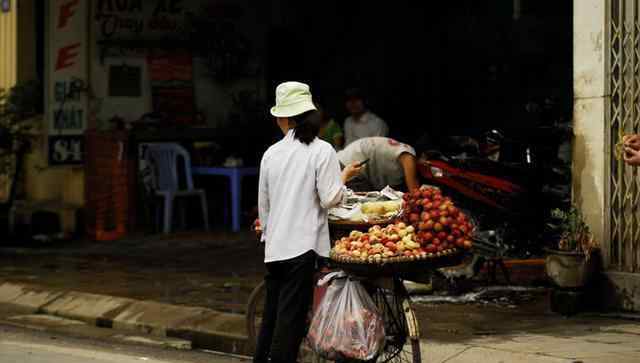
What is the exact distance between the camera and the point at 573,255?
988 centimetres

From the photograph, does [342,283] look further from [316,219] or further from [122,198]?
[122,198]

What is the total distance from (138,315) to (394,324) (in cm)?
371

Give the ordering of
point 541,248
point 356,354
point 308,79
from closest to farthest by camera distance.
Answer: point 356,354, point 541,248, point 308,79

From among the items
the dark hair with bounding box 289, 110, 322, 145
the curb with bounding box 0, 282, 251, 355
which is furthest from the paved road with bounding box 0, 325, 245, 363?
the dark hair with bounding box 289, 110, 322, 145

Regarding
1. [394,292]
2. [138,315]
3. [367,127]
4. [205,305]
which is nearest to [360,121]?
[367,127]

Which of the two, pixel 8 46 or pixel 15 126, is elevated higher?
pixel 8 46

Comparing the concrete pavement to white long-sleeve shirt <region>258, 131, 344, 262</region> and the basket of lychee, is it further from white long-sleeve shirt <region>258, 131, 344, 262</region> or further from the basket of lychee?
white long-sleeve shirt <region>258, 131, 344, 262</region>

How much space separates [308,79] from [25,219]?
4414mm

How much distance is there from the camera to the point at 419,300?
35.5 feet

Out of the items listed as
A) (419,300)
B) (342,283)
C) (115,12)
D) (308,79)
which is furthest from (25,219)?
(342,283)

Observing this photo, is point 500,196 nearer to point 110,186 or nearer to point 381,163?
point 381,163

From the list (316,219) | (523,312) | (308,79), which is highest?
(308,79)

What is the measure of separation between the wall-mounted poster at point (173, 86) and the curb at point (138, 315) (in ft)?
16.6

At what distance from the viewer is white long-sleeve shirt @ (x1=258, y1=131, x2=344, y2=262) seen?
7.23m
